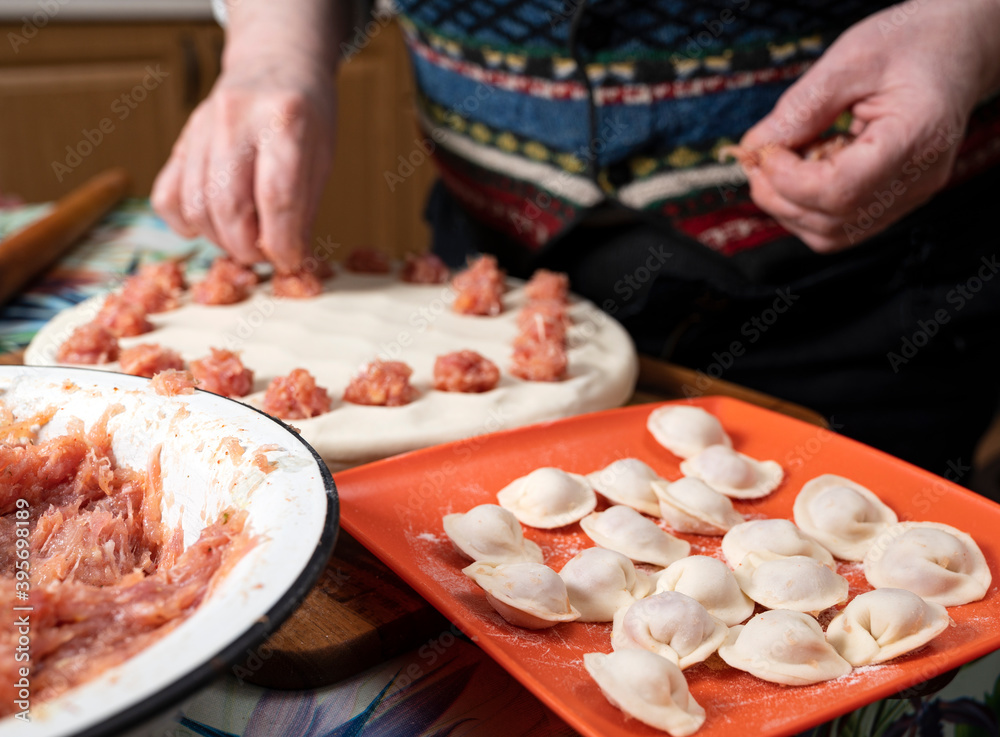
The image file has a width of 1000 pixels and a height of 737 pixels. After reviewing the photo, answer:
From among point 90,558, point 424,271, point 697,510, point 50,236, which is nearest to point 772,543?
point 697,510

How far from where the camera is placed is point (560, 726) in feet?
2.06

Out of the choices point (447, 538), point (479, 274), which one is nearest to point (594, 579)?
point (447, 538)

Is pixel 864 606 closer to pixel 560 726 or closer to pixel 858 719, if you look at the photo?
pixel 858 719

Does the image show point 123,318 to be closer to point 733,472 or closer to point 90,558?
point 90,558

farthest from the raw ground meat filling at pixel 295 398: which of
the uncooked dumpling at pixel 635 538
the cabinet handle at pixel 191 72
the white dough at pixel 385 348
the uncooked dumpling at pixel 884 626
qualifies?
the cabinet handle at pixel 191 72

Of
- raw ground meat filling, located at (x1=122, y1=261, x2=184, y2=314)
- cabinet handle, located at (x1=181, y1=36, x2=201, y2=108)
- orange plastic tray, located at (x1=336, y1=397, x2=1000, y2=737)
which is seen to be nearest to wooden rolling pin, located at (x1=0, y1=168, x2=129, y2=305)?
Answer: raw ground meat filling, located at (x1=122, y1=261, x2=184, y2=314)

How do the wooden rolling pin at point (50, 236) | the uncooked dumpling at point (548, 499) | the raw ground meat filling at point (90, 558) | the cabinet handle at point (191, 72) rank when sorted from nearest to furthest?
the raw ground meat filling at point (90, 558), the uncooked dumpling at point (548, 499), the wooden rolling pin at point (50, 236), the cabinet handle at point (191, 72)

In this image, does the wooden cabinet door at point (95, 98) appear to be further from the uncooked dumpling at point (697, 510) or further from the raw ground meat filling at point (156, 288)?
the uncooked dumpling at point (697, 510)

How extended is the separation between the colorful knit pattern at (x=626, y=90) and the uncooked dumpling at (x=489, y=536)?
80cm

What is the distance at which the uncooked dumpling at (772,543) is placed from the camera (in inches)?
31.4

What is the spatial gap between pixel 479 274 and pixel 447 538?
2.53ft

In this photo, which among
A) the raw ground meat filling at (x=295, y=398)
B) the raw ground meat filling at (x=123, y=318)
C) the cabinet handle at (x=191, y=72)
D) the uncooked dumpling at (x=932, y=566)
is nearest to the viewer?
the uncooked dumpling at (x=932, y=566)

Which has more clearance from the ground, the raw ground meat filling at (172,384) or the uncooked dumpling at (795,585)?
the raw ground meat filling at (172,384)

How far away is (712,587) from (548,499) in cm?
20
